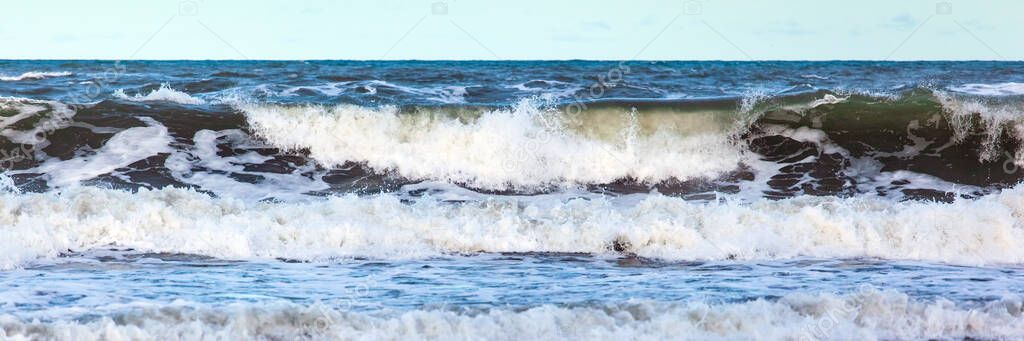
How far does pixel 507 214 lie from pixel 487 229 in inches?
23.8

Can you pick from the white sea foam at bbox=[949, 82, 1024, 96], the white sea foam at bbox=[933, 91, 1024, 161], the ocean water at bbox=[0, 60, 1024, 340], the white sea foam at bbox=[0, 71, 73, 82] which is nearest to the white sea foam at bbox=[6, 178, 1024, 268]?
the ocean water at bbox=[0, 60, 1024, 340]

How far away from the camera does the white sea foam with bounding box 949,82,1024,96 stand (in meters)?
17.1

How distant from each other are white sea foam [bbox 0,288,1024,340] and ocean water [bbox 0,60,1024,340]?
0.02 m

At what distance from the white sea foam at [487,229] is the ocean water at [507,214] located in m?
0.03

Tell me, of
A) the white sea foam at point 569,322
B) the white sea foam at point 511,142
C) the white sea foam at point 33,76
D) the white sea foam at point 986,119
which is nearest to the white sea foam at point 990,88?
the white sea foam at point 986,119

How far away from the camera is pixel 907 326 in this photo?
18.9 ft

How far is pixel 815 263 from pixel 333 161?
665 centimetres

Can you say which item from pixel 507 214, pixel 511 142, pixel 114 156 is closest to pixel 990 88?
pixel 511 142

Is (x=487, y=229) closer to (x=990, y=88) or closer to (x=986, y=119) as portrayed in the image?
(x=986, y=119)

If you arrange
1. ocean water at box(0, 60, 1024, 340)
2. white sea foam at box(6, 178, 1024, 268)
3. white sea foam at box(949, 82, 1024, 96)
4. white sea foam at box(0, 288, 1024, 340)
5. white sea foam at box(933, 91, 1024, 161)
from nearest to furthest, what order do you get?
white sea foam at box(0, 288, 1024, 340)
ocean water at box(0, 60, 1024, 340)
white sea foam at box(6, 178, 1024, 268)
white sea foam at box(933, 91, 1024, 161)
white sea foam at box(949, 82, 1024, 96)

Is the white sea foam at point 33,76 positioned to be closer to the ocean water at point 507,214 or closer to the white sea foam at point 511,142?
the ocean water at point 507,214

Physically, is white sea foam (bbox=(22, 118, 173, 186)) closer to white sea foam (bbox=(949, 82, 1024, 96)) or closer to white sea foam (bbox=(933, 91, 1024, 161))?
white sea foam (bbox=(933, 91, 1024, 161))

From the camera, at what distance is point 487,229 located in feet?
28.9

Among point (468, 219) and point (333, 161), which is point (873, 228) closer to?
point (468, 219)
